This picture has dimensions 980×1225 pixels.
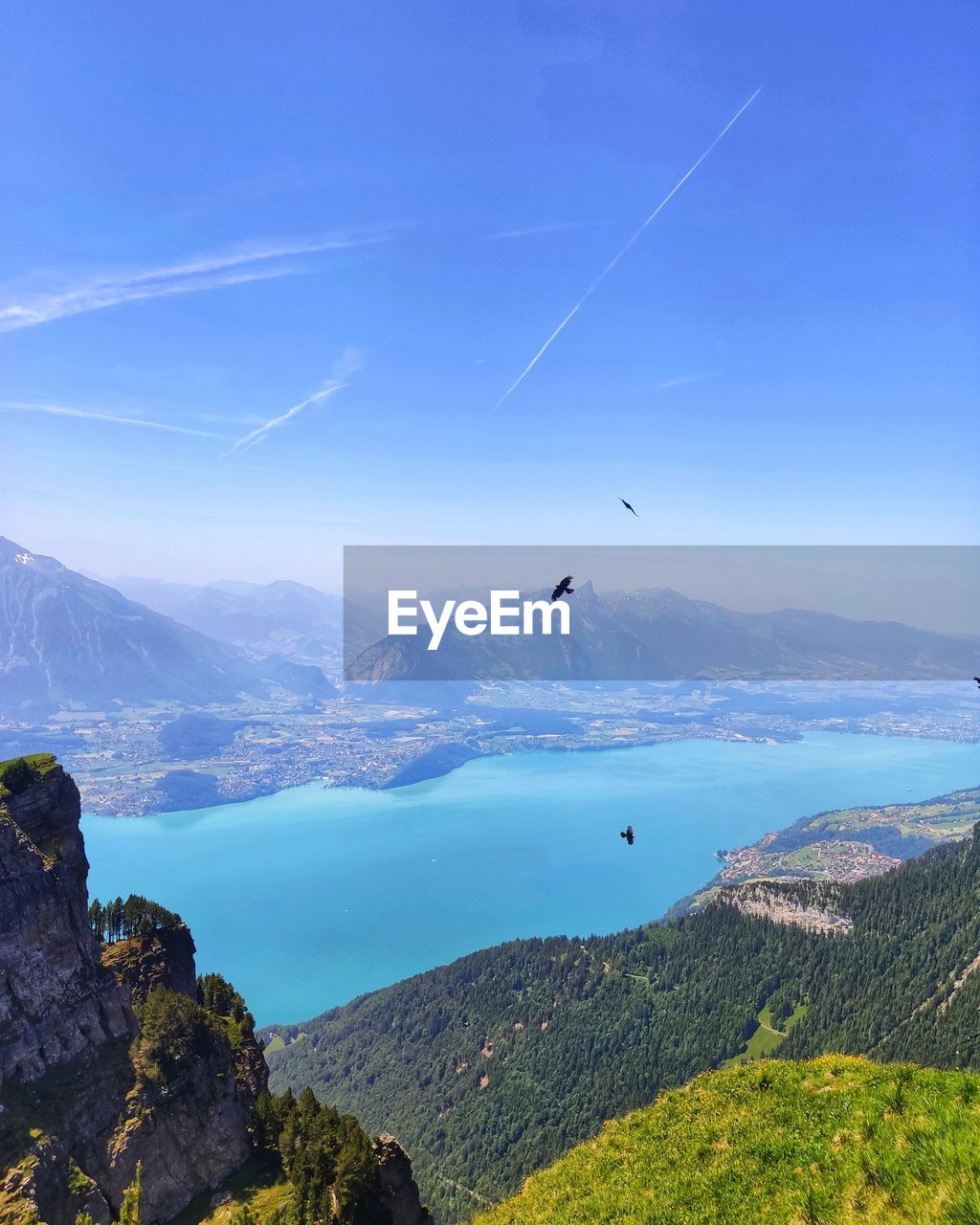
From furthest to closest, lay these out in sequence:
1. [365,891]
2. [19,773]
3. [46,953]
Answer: [365,891]
[19,773]
[46,953]

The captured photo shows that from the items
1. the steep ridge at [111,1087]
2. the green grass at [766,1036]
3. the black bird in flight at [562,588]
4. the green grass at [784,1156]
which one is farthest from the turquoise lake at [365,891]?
the black bird in flight at [562,588]

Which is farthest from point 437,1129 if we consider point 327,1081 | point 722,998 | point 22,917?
point 22,917

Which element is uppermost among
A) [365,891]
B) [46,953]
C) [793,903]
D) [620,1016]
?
[46,953]

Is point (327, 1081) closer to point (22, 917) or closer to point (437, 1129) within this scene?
point (437, 1129)

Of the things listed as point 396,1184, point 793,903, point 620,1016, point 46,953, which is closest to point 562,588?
point 396,1184

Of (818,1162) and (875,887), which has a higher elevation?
(818,1162)

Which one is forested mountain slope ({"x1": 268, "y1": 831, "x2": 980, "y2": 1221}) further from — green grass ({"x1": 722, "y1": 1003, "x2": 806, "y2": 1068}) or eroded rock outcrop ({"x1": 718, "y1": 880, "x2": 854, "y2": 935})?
green grass ({"x1": 722, "y1": 1003, "x2": 806, "y2": 1068})

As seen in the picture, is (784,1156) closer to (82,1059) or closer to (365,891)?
(82,1059)
